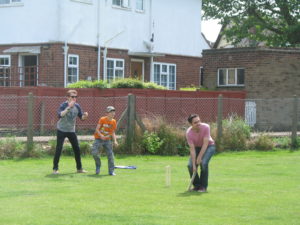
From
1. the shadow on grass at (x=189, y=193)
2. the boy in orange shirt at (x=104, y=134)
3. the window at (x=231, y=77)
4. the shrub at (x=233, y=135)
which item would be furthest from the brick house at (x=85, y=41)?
the shadow on grass at (x=189, y=193)

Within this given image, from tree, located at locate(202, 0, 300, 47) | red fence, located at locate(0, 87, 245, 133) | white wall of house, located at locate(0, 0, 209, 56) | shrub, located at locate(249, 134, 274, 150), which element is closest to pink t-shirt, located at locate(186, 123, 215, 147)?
red fence, located at locate(0, 87, 245, 133)

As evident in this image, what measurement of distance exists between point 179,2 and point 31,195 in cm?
2348

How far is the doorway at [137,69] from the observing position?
30.8 m

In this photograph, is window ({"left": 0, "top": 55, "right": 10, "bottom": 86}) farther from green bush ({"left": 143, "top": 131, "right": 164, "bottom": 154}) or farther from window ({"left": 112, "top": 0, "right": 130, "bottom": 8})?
green bush ({"left": 143, "top": 131, "right": 164, "bottom": 154})

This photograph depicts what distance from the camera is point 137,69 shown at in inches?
1228

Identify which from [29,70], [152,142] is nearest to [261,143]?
[152,142]

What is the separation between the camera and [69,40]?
27.0 meters

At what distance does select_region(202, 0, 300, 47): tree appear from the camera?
3506cm

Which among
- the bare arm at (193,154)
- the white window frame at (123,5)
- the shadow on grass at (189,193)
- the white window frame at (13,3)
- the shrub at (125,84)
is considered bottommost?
the shadow on grass at (189,193)

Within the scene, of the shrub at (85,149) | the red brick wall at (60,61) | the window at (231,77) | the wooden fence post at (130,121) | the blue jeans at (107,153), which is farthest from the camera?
the window at (231,77)

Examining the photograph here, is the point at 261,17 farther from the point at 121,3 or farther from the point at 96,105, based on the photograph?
the point at 96,105

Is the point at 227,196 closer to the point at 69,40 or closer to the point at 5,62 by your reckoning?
the point at 69,40

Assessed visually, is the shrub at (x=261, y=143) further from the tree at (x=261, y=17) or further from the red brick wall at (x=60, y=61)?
the tree at (x=261, y=17)

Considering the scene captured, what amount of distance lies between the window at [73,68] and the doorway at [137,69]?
3.77 m
